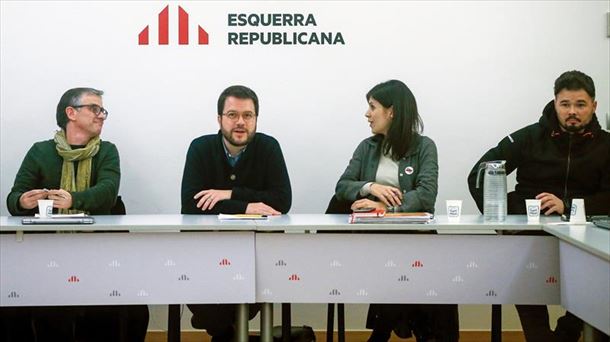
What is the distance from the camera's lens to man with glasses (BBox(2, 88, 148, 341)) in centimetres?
436

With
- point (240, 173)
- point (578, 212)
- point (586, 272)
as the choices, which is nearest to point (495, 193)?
point (578, 212)

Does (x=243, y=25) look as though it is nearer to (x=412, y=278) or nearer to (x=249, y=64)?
(x=249, y=64)

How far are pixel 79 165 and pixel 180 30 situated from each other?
43.1 inches

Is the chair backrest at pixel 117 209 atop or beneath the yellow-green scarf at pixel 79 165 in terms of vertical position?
beneath

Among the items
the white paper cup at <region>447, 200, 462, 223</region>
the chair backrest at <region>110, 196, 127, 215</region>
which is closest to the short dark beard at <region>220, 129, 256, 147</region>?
the chair backrest at <region>110, 196, 127, 215</region>

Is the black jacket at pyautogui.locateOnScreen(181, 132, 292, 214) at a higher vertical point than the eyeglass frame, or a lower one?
lower

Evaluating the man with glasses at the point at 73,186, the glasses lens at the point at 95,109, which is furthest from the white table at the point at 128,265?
the glasses lens at the point at 95,109

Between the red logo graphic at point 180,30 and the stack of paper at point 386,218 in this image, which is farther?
the red logo graphic at point 180,30

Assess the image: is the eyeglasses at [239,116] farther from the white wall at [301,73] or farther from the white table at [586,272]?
the white table at [586,272]

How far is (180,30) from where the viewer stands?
5207 mm

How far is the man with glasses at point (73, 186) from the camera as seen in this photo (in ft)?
14.3

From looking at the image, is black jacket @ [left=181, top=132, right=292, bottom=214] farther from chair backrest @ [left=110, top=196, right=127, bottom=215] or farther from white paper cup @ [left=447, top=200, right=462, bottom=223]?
white paper cup @ [left=447, top=200, right=462, bottom=223]

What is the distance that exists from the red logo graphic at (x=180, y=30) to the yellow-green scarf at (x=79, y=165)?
34.0 inches

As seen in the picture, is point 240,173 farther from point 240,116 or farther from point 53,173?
point 53,173
